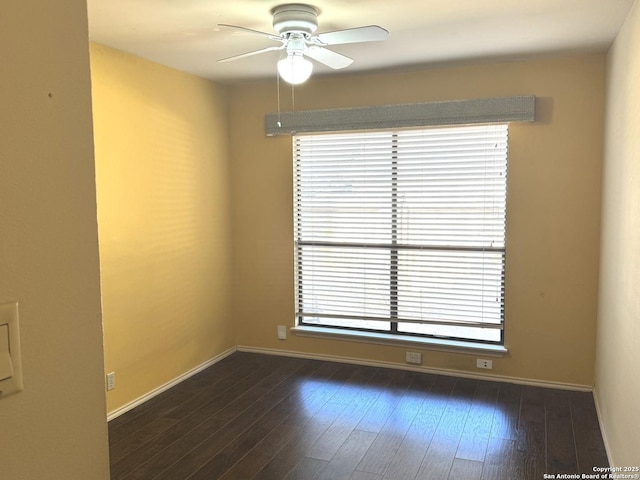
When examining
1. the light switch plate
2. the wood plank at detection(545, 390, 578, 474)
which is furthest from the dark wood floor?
the light switch plate

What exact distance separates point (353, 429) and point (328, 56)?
238cm

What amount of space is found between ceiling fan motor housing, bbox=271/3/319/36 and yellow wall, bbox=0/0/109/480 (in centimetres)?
213

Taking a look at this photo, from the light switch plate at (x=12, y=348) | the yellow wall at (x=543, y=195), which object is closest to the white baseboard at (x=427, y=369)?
the yellow wall at (x=543, y=195)

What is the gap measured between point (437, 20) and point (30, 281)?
9.43 ft

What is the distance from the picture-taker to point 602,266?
371 centimetres

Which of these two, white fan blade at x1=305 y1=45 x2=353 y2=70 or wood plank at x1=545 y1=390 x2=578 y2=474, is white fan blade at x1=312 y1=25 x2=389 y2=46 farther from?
wood plank at x1=545 y1=390 x2=578 y2=474

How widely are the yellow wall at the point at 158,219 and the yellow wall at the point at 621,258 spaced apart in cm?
313

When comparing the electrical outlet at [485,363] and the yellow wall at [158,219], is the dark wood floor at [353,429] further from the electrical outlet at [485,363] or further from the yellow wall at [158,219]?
the yellow wall at [158,219]

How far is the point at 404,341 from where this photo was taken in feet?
14.7

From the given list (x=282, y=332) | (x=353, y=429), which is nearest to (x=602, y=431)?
(x=353, y=429)

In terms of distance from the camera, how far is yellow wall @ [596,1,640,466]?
7.91ft

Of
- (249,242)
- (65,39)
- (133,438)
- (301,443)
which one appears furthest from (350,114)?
(65,39)

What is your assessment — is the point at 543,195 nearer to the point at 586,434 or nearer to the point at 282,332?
the point at 586,434

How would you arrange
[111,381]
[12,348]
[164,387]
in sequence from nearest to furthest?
[12,348] → [111,381] → [164,387]
